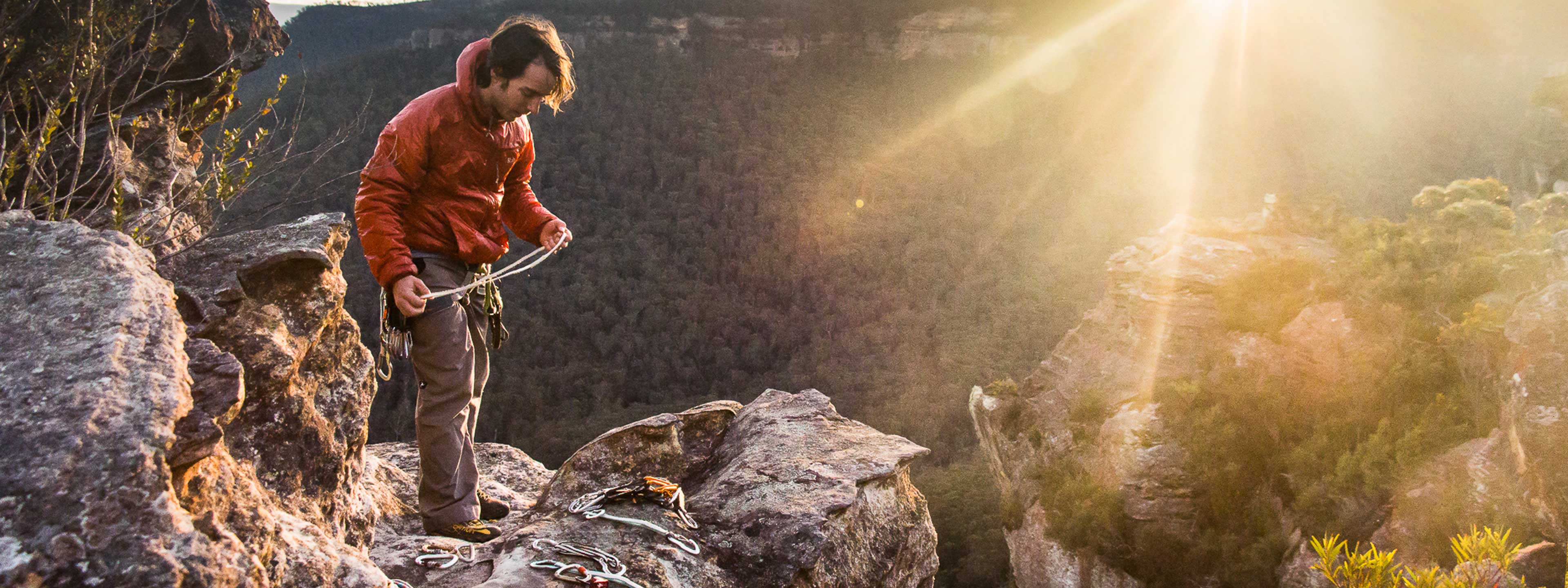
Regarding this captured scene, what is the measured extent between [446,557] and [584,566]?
66cm

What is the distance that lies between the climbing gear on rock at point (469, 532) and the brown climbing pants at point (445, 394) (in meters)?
0.02

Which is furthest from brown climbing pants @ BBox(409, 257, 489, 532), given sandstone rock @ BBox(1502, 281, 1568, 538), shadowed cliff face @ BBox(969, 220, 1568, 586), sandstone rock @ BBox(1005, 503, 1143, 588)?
sandstone rock @ BBox(1005, 503, 1143, 588)

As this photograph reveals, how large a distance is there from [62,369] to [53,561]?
0.42 meters

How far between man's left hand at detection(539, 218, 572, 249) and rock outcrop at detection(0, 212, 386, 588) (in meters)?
1.55

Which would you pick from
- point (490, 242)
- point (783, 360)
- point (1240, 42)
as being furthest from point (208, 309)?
point (1240, 42)

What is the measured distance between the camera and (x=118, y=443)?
146cm

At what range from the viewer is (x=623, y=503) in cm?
344

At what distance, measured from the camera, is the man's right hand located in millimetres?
2672

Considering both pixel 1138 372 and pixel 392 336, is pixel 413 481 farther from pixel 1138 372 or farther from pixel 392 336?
pixel 1138 372

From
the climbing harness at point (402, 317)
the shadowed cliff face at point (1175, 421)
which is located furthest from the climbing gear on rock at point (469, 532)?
the shadowed cliff face at point (1175, 421)

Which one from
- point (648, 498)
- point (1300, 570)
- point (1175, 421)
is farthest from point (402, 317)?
point (1175, 421)

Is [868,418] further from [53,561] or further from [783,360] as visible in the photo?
[53,561]

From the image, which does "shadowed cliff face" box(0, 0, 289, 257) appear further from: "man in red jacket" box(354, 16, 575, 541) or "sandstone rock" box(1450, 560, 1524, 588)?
"sandstone rock" box(1450, 560, 1524, 588)

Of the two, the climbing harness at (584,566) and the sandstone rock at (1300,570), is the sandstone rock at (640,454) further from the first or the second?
the sandstone rock at (1300,570)
